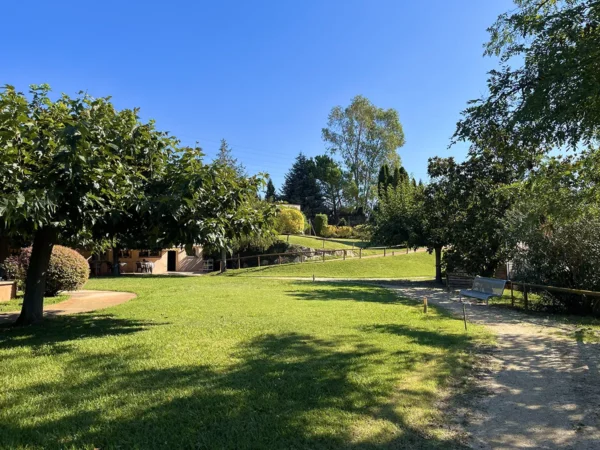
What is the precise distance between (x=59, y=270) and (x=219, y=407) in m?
11.2

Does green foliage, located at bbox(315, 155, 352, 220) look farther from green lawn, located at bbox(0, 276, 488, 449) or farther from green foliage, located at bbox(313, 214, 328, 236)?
green lawn, located at bbox(0, 276, 488, 449)

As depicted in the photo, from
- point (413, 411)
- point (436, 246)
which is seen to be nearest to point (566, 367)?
point (413, 411)

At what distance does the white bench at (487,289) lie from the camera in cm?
1054

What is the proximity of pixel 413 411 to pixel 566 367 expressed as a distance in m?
3.13

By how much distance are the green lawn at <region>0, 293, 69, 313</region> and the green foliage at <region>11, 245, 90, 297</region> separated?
340 mm

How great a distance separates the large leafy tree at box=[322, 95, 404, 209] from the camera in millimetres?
50250

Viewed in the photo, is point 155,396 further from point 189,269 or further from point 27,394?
point 189,269

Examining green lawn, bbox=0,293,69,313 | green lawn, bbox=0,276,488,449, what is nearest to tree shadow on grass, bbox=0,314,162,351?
green lawn, bbox=0,276,488,449

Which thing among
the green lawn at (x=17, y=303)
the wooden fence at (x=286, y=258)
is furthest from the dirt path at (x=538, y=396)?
the wooden fence at (x=286, y=258)

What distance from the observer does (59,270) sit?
43.2ft

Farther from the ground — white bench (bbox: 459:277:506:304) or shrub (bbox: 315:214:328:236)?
shrub (bbox: 315:214:328:236)

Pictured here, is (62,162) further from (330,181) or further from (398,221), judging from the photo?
(330,181)

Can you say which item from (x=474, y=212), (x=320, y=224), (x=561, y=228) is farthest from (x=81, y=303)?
(x=320, y=224)

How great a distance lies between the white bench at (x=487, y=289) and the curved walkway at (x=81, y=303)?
972 centimetres
